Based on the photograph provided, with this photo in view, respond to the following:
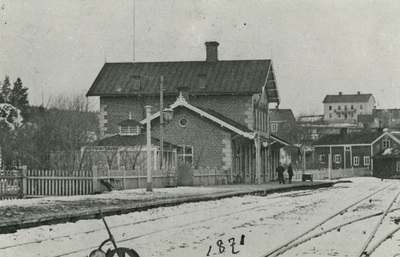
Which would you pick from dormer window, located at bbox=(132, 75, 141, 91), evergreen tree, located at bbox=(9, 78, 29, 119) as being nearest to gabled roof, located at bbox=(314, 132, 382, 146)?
evergreen tree, located at bbox=(9, 78, 29, 119)

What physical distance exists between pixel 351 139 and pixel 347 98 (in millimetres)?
84194

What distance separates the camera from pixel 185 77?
43.7 metres

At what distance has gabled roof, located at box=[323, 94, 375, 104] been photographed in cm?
17075

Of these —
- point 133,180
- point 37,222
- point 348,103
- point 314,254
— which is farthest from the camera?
point 348,103

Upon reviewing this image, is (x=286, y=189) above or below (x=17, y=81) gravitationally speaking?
below

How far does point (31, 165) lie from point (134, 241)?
24.7 metres

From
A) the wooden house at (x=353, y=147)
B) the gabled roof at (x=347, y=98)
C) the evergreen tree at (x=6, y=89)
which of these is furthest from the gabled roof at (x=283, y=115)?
the evergreen tree at (x=6, y=89)

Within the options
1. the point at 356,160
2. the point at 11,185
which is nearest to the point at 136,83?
the point at 11,185

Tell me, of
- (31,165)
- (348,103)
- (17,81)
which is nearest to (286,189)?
(31,165)

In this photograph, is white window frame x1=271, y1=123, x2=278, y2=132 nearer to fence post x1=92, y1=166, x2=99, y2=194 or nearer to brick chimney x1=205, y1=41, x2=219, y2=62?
brick chimney x1=205, y1=41, x2=219, y2=62

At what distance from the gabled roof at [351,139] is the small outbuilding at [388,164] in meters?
7.84

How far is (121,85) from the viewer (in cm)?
4350

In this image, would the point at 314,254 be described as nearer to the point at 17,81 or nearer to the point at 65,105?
the point at 65,105

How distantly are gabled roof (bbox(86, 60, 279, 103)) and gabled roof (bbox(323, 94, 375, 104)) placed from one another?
129 meters
